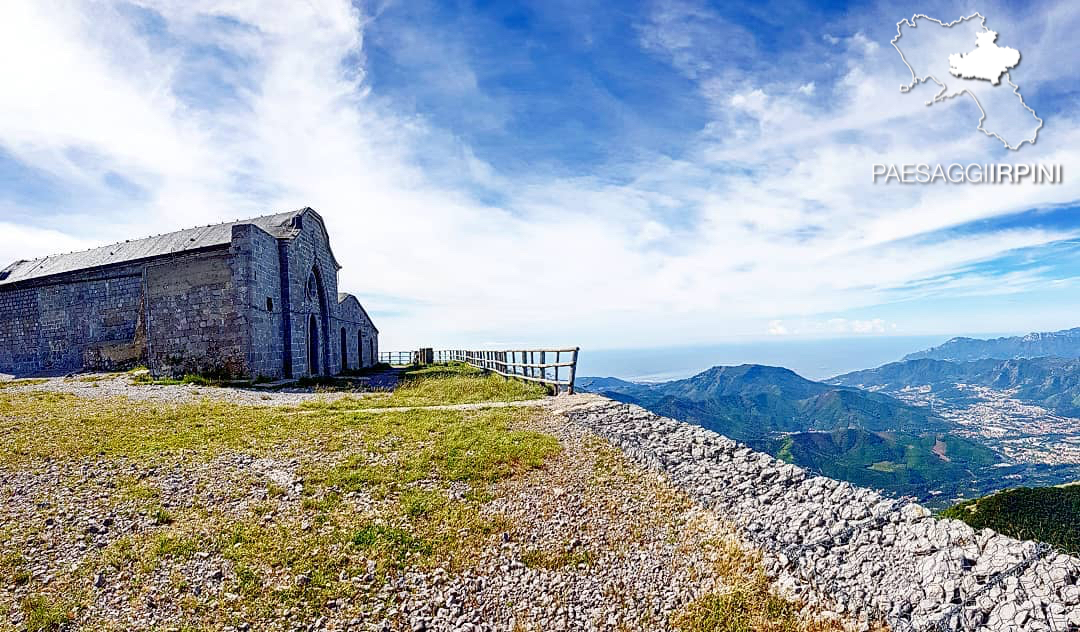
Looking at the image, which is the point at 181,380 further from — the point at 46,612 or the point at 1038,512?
the point at 1038,512

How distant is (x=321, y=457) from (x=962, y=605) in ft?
33.0

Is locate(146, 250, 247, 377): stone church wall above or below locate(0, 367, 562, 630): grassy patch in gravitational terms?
above

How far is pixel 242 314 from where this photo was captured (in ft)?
76.0

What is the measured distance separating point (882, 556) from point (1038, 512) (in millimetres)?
46025

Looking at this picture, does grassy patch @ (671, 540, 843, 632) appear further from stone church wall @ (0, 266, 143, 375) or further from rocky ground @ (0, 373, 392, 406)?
stone church wall @ (0, 266, 143, 375)

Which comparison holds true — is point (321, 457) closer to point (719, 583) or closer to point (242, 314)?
point (719, 583)

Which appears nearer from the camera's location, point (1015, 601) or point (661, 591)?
point (1015, 601)

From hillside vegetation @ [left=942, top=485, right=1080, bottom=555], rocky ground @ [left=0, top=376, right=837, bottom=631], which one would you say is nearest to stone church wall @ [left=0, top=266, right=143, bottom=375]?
rocky ground @ [left=0, top=376, right=837, bottom=631]

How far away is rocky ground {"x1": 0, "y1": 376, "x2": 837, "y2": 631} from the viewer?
5910mm

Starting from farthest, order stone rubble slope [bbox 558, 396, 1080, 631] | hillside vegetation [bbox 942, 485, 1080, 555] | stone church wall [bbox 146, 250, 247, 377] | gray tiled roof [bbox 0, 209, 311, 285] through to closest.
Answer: hillside vegetation [bbox 942, 485, 1080, 555] < gray tiled roof [bbox 0, 209, 311, 285] < stone church wall [bbox 146, 250, 247, 377] < stone rubble slope [bbox 558, 396, 1080, 631]

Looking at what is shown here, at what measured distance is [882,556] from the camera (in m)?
6.90

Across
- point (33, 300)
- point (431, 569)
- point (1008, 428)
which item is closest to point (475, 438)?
point (431, 569)

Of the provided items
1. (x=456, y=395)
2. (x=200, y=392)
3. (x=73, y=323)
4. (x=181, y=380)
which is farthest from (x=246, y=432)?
(x=73, y=323)

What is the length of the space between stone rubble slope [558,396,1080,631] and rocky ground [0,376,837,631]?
51 centimetres
